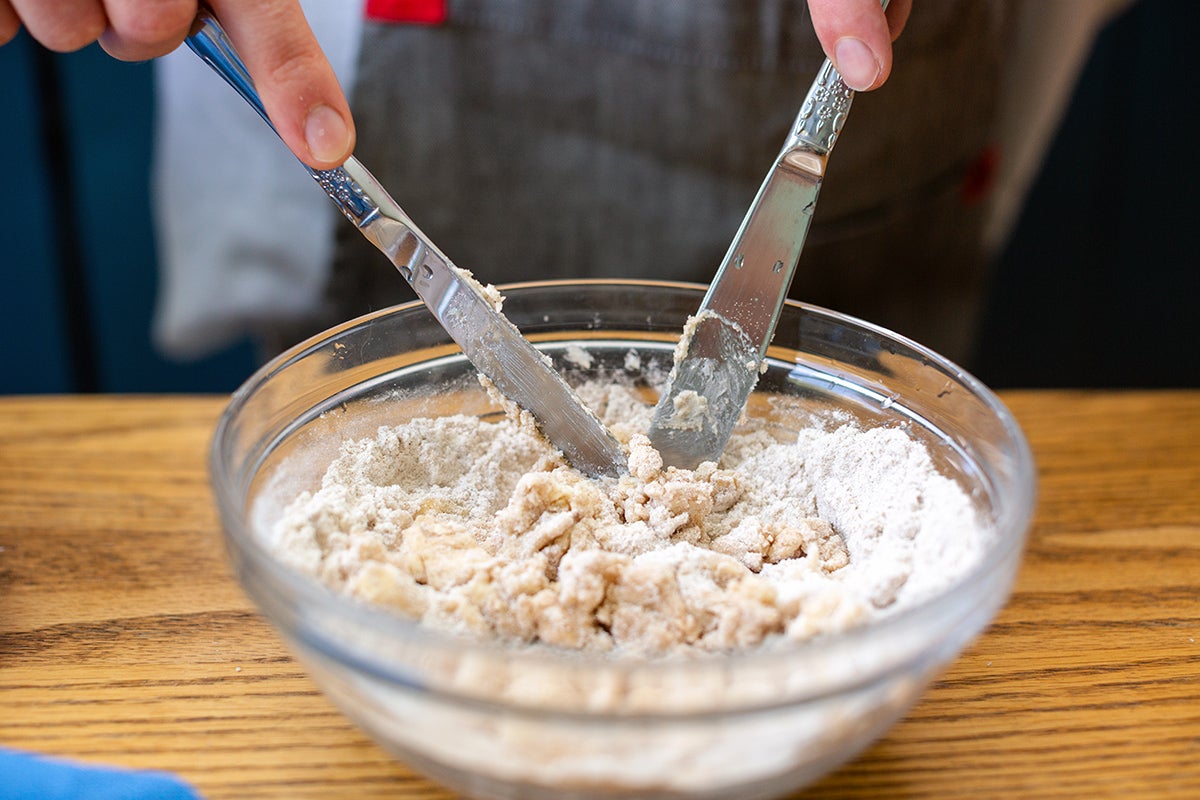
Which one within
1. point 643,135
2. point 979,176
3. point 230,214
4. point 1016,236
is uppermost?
point 1016,236

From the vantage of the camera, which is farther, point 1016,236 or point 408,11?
point 1016,236

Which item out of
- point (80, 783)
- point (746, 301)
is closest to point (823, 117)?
point (746, 301)

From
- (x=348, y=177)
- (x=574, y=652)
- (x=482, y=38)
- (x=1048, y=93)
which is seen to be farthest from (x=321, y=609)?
(x=1048, y=93)

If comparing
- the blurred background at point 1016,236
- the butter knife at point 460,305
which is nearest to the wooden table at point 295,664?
the butter knife at point 460,305

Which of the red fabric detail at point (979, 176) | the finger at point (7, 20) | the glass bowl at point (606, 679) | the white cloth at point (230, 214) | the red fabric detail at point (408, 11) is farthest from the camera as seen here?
the red fabric detail at point (979, 176)

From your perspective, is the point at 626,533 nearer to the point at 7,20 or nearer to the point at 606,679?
Answer: the point at 606,679

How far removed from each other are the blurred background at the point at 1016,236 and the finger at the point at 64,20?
1462 mm

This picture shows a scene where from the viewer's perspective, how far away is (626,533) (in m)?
0.76

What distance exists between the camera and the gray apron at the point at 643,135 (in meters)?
1.32

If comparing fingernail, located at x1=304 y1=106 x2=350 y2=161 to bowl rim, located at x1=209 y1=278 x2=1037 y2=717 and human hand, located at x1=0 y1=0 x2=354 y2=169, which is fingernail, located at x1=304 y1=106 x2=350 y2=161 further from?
bowl rim, located at x1=209 y1=278 x2=1037 y2=717

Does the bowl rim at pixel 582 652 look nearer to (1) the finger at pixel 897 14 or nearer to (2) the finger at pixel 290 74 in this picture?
(2) the finger at pixel 290 74

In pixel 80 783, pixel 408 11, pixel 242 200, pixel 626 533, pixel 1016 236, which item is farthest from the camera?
pixel 1016 236

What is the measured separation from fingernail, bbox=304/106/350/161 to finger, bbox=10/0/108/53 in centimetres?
17

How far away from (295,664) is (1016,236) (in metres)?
2.36
